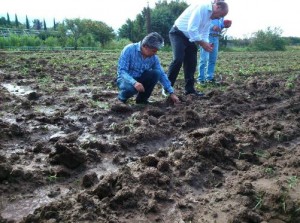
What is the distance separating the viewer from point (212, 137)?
359 centimetres

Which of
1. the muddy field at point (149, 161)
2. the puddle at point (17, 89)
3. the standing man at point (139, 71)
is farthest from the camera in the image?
the puddle at point (17, 89)

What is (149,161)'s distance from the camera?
3.12 meters

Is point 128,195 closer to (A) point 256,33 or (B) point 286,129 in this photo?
(B) point 286,129

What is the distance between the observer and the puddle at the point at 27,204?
7.51ft


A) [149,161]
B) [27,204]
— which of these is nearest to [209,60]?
[149,161]

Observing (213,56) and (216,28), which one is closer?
(216,28)

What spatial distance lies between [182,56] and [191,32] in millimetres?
420

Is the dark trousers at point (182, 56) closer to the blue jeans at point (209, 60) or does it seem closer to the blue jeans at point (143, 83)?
the blue jeans at point (143, 83)

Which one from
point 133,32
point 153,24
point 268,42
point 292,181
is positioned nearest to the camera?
point 292,181

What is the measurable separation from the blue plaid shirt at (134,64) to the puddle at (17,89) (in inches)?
84.8

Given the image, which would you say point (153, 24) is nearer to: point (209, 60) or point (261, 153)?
point (209, 60)

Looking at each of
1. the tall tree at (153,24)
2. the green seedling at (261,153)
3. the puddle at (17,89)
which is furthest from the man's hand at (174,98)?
the tall tree at (153,24)

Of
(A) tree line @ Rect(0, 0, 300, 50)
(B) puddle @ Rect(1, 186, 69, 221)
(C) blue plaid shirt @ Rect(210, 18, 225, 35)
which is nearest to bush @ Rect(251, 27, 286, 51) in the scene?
(A) tree line @ Rect(0, 0, 300, 50)

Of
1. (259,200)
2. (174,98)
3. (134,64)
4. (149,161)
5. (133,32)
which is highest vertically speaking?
(133,32)
